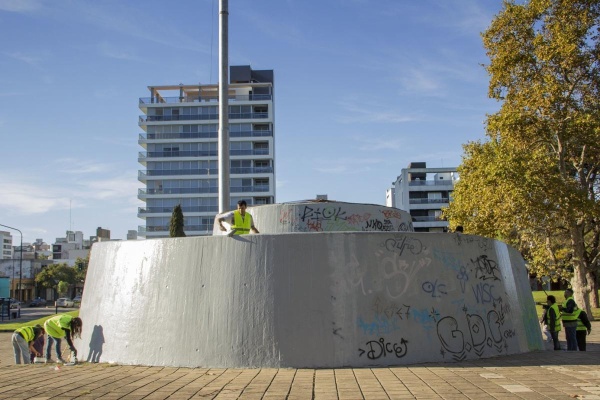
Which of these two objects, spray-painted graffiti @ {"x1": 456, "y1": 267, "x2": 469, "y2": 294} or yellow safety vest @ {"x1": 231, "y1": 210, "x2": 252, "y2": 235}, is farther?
yellow safety vest @ {"x1": 231, "y1": 210, "x2": 252, "y2": 235}

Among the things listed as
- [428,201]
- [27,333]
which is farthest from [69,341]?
[428,201]

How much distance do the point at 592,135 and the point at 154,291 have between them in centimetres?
1910

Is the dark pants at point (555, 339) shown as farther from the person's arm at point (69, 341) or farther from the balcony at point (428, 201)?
the balcony at point (428, 201)

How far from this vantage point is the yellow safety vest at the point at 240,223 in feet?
32.9

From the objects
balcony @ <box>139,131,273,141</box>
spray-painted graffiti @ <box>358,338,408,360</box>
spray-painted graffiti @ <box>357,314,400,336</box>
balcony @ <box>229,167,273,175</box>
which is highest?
balcony @ <box>139,131,273,141</box>

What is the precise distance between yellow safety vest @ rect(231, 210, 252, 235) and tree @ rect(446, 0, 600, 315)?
573 inches

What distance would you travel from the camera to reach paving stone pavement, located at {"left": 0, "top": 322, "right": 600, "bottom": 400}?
6.79 m

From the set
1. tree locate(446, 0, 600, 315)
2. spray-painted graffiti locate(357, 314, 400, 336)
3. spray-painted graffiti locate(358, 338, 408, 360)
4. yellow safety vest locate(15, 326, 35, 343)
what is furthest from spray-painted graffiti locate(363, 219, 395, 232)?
tree locate(446, 0, 600, 315)

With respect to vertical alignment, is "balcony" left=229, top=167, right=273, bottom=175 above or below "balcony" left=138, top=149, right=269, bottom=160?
below

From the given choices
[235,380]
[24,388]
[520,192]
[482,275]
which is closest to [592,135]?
[520,192]

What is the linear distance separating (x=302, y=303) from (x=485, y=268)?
3.41m

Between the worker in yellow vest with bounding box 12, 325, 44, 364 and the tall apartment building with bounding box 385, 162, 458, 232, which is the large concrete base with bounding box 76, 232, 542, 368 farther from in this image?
the tall apartment building with bounding box 385, 162, 458, 232

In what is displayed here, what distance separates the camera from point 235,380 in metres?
7.83

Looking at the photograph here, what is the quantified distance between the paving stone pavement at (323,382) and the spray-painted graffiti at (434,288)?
108cm
